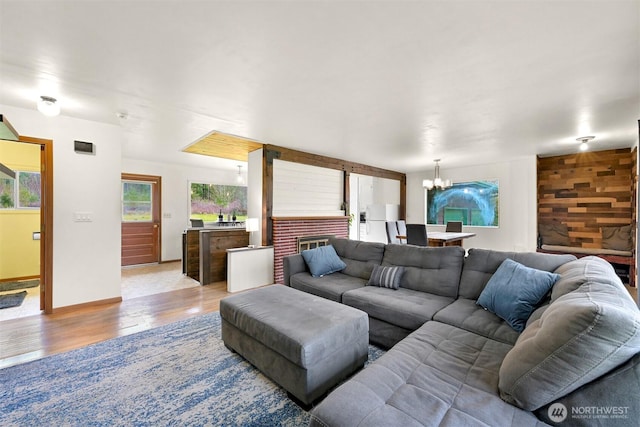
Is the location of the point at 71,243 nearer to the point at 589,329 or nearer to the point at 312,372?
the point at 312,372

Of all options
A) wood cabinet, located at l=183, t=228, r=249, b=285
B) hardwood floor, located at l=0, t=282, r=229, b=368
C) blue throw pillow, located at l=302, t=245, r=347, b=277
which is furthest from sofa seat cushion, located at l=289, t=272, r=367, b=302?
wood cabinet, located at l=183, t=228, r=249, b=285

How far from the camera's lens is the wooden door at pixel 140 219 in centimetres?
597

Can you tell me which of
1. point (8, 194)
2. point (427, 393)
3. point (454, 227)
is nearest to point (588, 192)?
point (454, 227)

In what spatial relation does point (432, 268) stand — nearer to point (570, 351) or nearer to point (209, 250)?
point (570, 351)

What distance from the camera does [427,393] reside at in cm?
120

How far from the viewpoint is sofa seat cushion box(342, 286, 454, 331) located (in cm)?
220

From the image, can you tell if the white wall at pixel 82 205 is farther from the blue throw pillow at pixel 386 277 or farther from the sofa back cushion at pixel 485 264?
the sofa back cushion at pixel 485 264

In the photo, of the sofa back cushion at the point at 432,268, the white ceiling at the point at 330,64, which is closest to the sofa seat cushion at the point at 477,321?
the sofa back cushion at the point at 432,268

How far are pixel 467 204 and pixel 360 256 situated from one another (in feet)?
16.2

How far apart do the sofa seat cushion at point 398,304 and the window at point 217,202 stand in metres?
5.34

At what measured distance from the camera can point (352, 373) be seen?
1.99 meters

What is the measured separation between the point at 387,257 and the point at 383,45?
7.10ft

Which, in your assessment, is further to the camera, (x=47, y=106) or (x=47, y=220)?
(x=47, y=220)

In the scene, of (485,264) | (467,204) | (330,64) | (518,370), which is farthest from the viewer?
(467,204)
